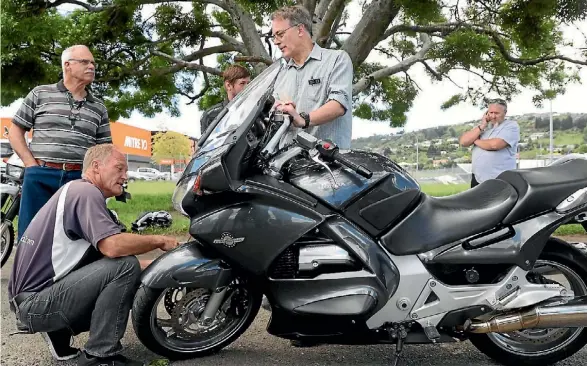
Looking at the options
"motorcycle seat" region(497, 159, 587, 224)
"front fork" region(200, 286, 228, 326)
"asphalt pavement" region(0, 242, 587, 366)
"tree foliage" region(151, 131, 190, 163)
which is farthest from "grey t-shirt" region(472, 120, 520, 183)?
"tree foliage" region(151, 131, 190, 163)

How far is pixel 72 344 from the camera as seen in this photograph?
2961 millimetres

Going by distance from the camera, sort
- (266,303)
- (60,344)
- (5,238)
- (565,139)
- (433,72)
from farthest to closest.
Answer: (433,72) < (565,139) < (5,238) < (60,344) < (266,303)

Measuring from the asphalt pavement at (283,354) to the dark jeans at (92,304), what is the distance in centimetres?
30

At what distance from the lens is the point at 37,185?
364 cm

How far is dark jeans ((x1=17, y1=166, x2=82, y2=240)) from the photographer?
363 cm

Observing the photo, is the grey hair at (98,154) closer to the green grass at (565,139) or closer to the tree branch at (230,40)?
the tree branch at (230,40)

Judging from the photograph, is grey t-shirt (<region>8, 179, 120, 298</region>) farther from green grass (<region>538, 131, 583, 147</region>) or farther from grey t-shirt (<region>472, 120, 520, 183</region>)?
green grass (<region>538, 131, 583, 147</region>)

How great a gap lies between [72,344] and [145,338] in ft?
2.06

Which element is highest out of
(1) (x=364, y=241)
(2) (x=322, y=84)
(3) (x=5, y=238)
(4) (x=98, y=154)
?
(2) (x=322, y=84)

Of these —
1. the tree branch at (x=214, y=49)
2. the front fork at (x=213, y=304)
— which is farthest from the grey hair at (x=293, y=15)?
the tree branch at (x=214, y=49)

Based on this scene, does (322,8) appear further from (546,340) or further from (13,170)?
(546,340)

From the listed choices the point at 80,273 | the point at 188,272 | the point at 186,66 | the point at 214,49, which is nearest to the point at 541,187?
the point at 188,272

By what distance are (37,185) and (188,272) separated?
1.82m

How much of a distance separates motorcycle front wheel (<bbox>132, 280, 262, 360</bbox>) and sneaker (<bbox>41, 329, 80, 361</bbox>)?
1.47ft
